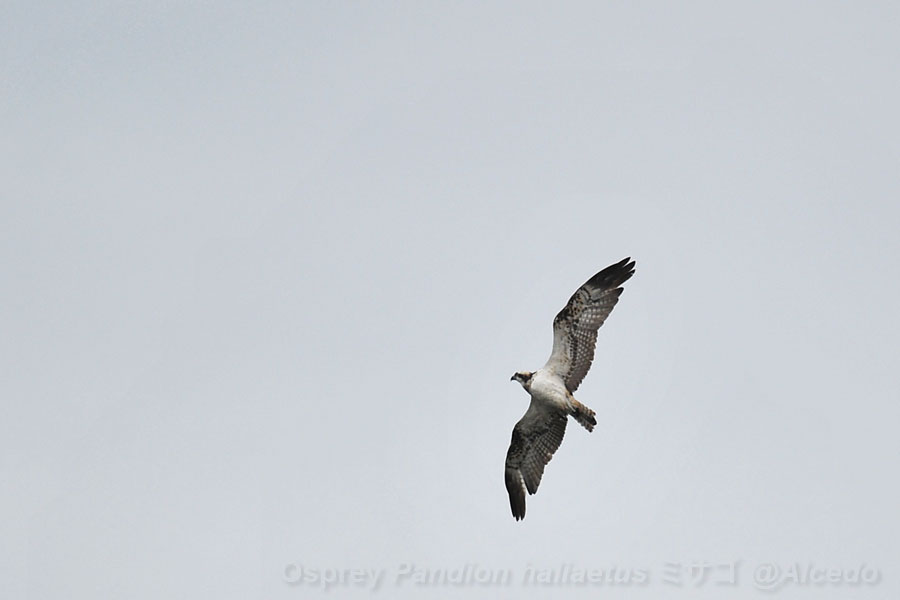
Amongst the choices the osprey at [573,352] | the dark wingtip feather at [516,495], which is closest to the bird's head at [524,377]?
the osprey at [573,352]

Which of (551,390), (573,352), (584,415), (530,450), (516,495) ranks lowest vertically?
(516,495)

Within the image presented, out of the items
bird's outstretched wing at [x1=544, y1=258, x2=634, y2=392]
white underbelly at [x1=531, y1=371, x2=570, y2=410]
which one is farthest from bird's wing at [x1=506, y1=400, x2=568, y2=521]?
bird's outstretched wing at [x1=544, y1=258, x2=634, y2=392]

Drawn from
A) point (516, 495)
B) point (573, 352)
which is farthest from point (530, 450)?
point (573, 352)

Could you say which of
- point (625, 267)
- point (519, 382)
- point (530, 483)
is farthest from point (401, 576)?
point (625, 267)

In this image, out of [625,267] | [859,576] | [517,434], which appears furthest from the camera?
[859,576]

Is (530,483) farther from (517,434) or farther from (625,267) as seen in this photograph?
(625,267)

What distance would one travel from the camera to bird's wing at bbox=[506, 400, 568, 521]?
111 feet

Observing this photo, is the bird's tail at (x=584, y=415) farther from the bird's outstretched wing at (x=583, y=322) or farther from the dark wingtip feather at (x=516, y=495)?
the dark wingtip feather at (x=516, y=495)

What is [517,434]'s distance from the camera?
3422 cm

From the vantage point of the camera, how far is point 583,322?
1268 inches

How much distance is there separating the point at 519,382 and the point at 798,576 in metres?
10.1

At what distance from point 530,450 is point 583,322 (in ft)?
14.1

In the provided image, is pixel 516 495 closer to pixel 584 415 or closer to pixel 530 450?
pixel 530 450

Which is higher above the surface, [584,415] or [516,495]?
[584,415]
